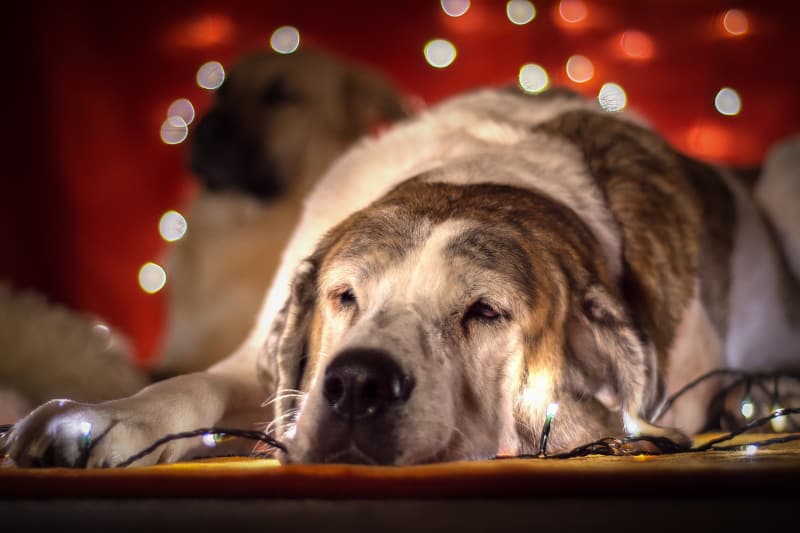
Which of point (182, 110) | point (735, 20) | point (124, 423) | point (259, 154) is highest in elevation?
point (735, 20)

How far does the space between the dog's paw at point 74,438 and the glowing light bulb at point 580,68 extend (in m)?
3.69

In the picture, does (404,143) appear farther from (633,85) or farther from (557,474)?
(633,85)

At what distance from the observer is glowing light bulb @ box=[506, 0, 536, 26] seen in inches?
188

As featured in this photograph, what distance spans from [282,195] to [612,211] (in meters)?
2.30

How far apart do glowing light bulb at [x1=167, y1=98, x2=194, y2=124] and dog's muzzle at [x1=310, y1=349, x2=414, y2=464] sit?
12.3ft

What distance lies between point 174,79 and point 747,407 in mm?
3732

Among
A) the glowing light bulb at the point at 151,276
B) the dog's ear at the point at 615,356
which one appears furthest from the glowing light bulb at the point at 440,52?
the dog's ear at the point at 615,356

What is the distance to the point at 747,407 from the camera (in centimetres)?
233

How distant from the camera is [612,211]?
224cm

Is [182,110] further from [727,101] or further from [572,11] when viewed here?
[727,101]

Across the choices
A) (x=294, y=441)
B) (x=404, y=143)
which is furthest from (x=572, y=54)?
(x=294, y=441)

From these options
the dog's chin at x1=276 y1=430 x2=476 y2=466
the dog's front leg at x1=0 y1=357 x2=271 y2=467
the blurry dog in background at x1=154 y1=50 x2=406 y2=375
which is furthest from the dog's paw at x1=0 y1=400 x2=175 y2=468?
the blurry dog in background at x1=154 y1=50 x2=406 y2=375

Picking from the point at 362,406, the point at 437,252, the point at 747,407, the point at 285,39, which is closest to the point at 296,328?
the point at 437,252

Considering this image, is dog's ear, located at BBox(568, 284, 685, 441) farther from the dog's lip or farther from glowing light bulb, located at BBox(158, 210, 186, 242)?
glowing light bulb, located at BBox(158, 210, 186, 242)
